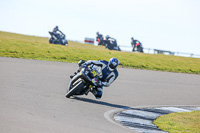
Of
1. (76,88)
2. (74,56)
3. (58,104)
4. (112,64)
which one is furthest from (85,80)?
(74,56)

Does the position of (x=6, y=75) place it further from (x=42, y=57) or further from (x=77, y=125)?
(x=42, y=57)

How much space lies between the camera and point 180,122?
910 centimetres

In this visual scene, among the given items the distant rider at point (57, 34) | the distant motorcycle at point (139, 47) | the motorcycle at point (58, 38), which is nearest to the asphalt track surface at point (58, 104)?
the distant rider at point (57, 34)

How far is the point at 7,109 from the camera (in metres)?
7.78

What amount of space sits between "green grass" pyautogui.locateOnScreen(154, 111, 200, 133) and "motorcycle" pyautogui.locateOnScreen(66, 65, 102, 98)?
6.52ft

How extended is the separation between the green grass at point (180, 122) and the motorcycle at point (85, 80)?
199cm

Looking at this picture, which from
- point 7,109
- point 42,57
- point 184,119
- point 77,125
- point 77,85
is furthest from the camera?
point 42,57

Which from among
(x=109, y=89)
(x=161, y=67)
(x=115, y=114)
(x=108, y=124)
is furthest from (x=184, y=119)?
(x=161, y=67)

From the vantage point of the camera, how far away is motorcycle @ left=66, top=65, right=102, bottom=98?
34.0ft

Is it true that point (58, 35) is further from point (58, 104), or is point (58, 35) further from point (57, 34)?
point (58, 104)

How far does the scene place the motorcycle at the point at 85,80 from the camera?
1037 centimetres

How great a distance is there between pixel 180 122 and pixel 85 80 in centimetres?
268

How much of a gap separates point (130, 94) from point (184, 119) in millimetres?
4238

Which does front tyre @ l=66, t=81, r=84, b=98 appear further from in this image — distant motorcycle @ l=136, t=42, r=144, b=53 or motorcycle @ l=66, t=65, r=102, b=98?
distant motorcycle @ l=136, t=42, r=144, b=53
